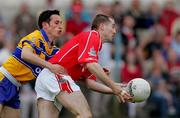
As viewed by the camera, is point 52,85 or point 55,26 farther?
point 55,26

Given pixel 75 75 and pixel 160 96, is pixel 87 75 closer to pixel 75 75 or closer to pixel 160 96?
pixel 75 75

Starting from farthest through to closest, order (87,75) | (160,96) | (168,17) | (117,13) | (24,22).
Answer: (168,17) → (117,13) → (24,22) → (160,96) → (87,75)

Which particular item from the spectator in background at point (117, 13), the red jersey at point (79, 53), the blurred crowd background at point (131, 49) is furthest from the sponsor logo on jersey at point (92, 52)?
the spectator in background at point (117, 13)

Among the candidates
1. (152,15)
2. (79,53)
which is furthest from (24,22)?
(79,53)

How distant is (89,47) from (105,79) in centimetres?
52

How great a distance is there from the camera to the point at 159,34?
17.7m

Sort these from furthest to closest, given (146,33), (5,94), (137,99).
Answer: (146,33), (5,94), (137,99)

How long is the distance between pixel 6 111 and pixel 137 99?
2.14 metres

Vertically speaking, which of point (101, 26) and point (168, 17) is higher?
point (101, 26)

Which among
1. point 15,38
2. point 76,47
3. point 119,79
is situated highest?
point 76,47

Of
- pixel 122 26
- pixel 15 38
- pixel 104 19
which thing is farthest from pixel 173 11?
pixel 104 19

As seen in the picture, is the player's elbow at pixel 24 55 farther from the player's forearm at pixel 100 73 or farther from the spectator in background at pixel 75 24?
the spectator in background at pixel 75 24

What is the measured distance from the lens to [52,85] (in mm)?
10484

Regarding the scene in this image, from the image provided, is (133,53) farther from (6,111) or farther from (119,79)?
(6,111)
